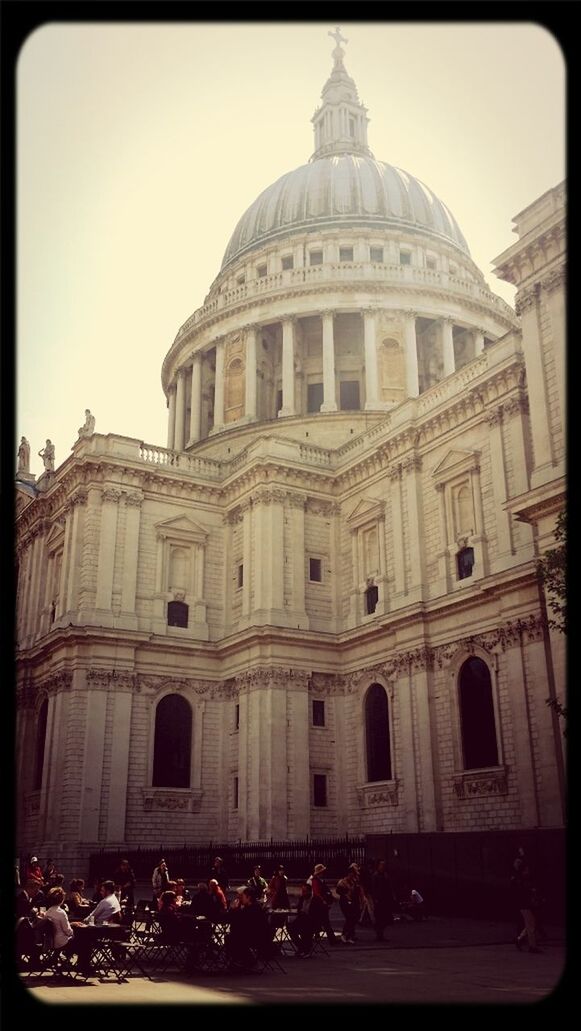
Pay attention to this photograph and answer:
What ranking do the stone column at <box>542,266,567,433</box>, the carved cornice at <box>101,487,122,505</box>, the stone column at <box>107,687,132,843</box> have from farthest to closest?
the carved cornice at <box>101,487,122,505</box>
the stone column at <box>107,687,132,843</box>
the stone column at <box>542,266,567,433</box>

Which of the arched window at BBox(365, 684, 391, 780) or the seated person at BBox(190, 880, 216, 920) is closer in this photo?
the seated person at BBox(190, 880, 216, 920)

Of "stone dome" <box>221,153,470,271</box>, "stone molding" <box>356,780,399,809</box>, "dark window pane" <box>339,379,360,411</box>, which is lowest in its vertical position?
"stone molding" <box>356,780,399,809</box>

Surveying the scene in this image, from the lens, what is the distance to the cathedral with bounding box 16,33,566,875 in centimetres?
3014

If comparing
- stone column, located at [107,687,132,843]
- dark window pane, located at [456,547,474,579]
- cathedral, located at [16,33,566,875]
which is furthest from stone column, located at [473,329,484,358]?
stone column, located at [107,687,132,843]

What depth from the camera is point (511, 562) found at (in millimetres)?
31672

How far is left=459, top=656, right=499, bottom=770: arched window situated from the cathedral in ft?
0.35

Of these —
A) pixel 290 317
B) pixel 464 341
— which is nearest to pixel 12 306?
pixel 290 317

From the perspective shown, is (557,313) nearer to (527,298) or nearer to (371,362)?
(527,298)

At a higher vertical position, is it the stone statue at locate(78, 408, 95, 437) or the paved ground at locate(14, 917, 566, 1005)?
the stone statue at locate(78, 408, 95, 437)

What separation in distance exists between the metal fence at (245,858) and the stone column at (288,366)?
1011 inches

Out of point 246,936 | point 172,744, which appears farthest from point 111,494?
point 246,936

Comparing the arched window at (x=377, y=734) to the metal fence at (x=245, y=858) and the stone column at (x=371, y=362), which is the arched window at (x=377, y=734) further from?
the stone column at (x=371, y=362)

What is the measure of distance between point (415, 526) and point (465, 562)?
3.00 m

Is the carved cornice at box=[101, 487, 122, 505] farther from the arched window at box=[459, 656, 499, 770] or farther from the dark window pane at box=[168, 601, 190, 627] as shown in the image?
the arched window at box=[459, 656, 499, 770]
